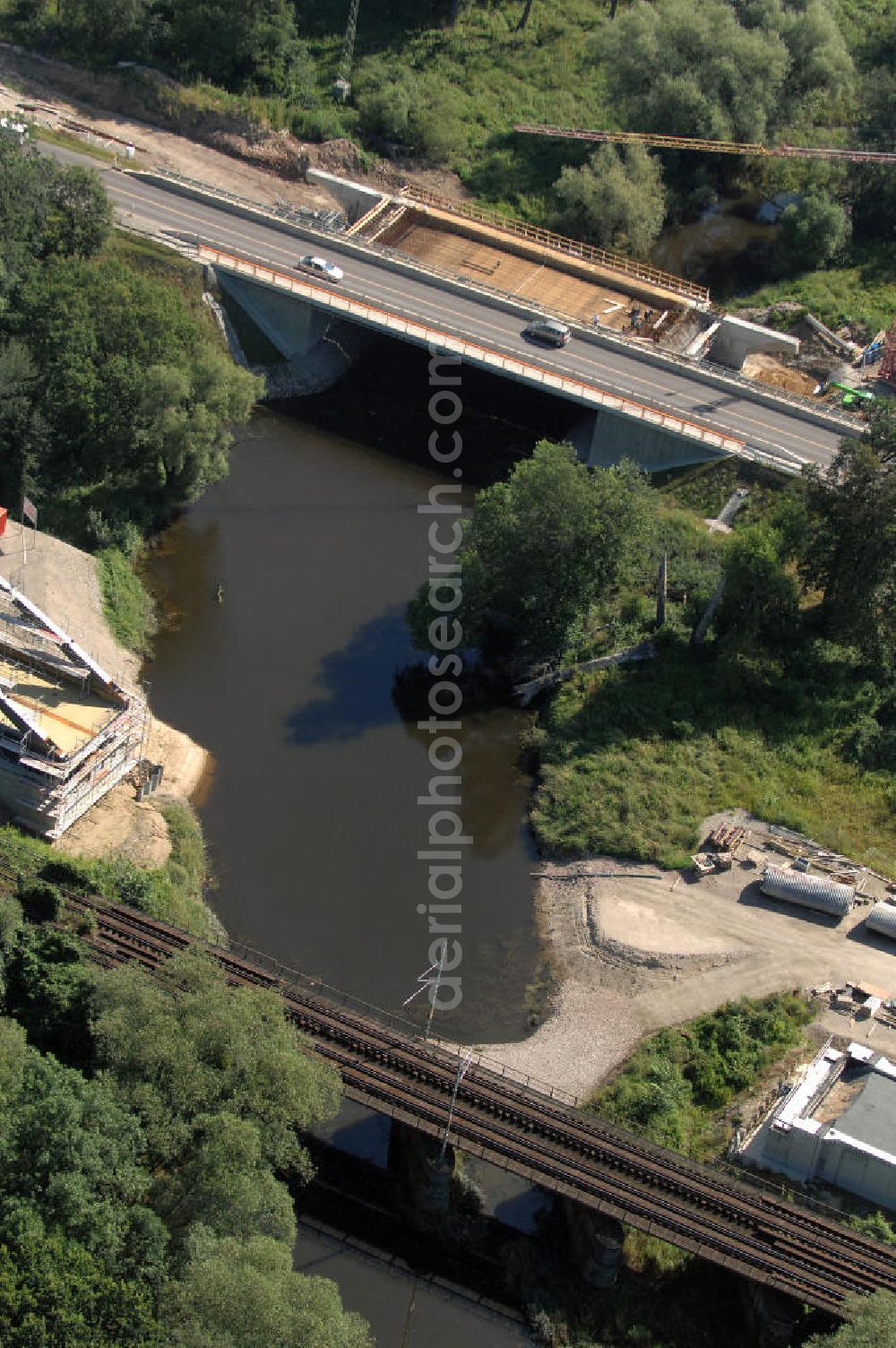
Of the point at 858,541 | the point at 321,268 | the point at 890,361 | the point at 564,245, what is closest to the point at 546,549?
the point at 858,541

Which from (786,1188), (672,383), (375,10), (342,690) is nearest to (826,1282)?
(786,1188)

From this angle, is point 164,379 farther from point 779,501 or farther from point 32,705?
point 779,501

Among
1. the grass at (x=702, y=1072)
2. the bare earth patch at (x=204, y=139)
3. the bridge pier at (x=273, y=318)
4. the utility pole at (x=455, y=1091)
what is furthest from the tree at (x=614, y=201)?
the utility pole at (x=455, y=1091)

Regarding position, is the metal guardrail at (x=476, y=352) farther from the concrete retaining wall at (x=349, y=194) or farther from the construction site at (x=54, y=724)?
the construction site at (x=54, y=724)

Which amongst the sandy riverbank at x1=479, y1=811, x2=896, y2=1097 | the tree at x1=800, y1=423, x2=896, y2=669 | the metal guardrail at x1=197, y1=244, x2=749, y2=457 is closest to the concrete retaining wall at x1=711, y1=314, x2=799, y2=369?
the metal guardrail at x1=197, y1=244, x2=749, y2=457

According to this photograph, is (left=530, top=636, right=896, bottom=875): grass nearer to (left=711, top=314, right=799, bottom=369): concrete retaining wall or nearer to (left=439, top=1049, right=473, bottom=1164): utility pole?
(left=439, top=1049, right=473, bottom=1164): utility pole

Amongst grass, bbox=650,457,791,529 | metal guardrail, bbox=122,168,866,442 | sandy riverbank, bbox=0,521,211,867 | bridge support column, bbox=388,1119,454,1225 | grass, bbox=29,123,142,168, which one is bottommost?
bridge support column, bbox=388,1119,454,1225
